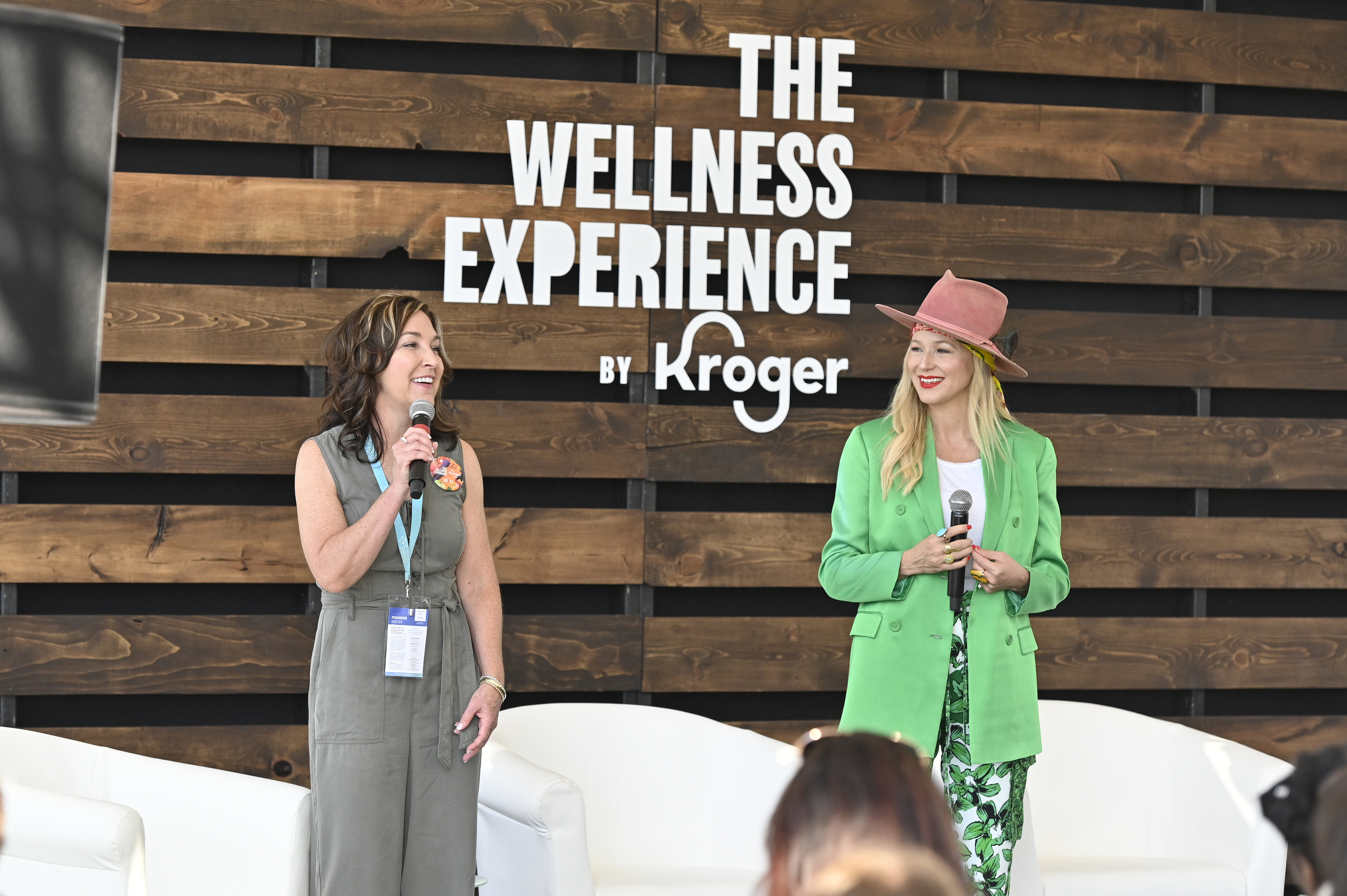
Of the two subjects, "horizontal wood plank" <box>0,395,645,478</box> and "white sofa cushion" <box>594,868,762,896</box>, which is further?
"horizontal wood plank" <box>0,395,645,478</box>

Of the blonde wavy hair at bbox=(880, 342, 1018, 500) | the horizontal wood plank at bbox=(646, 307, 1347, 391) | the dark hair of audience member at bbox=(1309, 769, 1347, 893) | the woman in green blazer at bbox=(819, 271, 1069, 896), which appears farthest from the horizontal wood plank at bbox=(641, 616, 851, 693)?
the dark hair of audience member at bbox=(1309, 769, 1347, 893)

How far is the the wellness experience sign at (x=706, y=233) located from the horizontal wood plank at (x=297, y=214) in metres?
0.05

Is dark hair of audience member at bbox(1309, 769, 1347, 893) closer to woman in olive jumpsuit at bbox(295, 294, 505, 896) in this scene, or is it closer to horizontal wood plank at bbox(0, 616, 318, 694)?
woman in olive jumpsuit at bbox(295, 294, 505, 896)

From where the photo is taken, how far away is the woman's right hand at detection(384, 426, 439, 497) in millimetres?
2492

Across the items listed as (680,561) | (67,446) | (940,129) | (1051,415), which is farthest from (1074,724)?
(67,446)

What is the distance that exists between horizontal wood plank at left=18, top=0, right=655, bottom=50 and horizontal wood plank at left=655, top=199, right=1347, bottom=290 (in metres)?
0.56

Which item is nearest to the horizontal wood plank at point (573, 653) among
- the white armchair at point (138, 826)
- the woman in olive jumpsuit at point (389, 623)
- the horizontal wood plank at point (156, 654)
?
the horizontal wood plank at point (156, 654)

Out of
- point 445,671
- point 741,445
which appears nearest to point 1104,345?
point 741,445

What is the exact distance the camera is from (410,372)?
Result: 2693 millimetres

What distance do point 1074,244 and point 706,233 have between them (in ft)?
3.76

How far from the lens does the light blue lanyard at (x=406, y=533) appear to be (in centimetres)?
261

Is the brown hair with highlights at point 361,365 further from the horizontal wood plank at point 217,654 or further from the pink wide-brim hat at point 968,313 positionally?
the pink wide-brim hat at point 968,313

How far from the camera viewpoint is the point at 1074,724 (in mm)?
3625

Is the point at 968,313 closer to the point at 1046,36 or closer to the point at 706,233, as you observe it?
the point at 706,233
